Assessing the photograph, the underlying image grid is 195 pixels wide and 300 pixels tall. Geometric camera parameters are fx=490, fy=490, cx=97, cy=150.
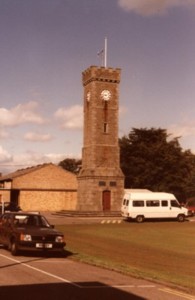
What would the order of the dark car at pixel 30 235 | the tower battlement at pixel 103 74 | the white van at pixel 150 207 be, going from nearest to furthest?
1. the dark car at pixel 30 235
2. the white van at pixel 150 207
3. the tower battlement at pixel 103 74

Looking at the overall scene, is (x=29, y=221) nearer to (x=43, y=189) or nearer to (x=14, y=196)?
(x=43, y=189)

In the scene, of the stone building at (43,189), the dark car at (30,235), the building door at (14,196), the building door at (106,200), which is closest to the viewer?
the dark car at (30,235)

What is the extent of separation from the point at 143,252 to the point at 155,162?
171 ft

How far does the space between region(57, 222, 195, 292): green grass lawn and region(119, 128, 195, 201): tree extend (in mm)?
39455

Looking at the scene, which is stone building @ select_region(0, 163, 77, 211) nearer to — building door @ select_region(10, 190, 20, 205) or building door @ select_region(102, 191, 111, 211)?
building door @ select_region(10, 190, 20, 205)

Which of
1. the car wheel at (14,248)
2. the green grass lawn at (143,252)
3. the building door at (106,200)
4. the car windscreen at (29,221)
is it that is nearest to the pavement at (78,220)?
the building door at (106,200)

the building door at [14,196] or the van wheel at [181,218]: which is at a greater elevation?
the building door at [14,196]

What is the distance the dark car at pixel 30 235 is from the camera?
727 inches

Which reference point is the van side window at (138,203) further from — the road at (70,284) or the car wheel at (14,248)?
the road at (70,284)

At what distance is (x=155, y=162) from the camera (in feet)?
241

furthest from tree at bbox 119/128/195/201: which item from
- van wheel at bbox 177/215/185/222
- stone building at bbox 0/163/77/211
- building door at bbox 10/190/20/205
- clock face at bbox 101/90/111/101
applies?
van wheel at bbox 177/215/185/222

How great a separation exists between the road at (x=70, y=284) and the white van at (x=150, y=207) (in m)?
27.5

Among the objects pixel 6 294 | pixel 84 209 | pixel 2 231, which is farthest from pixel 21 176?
pixel 6 294

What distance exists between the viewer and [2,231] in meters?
21.2
